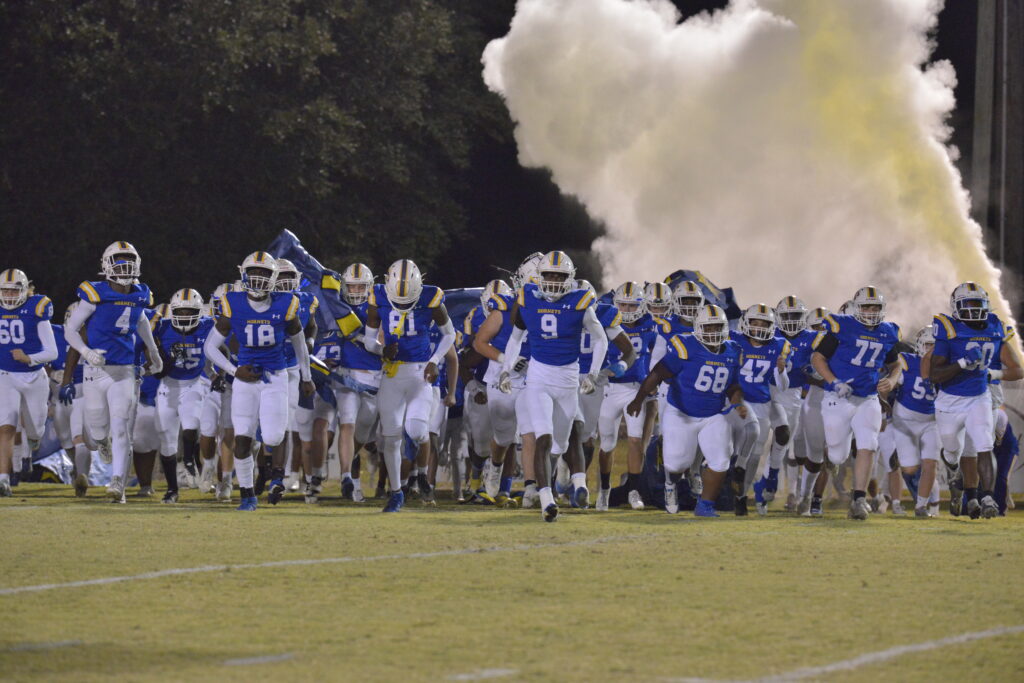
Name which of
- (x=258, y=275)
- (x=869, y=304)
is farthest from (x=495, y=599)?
(x=869, y=304)

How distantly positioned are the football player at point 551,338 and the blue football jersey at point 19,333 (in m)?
4.64

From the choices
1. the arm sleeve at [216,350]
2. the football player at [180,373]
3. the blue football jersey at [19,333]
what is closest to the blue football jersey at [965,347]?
the arm sleeve at [216,350]

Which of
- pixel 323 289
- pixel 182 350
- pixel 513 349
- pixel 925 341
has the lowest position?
pixel 513 349

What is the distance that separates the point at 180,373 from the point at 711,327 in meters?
4.98

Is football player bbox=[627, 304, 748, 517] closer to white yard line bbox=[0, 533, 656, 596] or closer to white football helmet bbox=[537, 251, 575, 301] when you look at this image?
white football helmet bbox=[537, 251, 575, 301]

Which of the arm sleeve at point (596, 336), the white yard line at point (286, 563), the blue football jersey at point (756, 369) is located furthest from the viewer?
the blue football jersey at point (756, 369)

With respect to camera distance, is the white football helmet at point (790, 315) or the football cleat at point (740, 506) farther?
the white football helmet at point (790, 315)

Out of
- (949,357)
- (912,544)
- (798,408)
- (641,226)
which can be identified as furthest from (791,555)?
(641,226)

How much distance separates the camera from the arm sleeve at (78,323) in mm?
13836

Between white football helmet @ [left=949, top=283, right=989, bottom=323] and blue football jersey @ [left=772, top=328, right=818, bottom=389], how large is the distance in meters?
1.45

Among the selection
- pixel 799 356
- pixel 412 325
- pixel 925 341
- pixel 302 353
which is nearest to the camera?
pixel 302 353

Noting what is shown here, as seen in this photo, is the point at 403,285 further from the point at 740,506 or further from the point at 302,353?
the point at 740,506

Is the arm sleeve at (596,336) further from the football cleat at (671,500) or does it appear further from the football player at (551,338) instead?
the football cleat at (671,500)

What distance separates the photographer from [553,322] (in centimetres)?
1273
